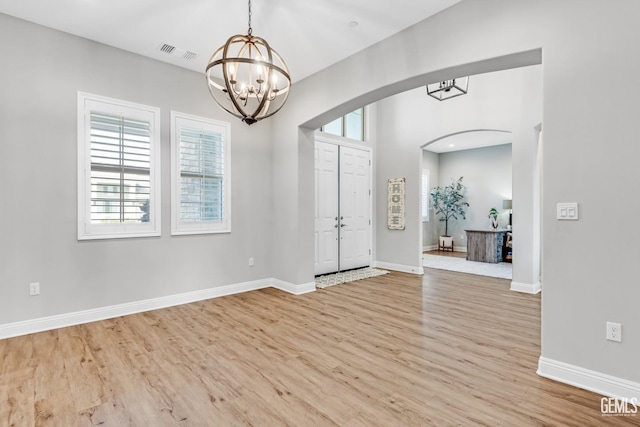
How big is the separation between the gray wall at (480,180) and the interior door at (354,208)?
472 centimetres

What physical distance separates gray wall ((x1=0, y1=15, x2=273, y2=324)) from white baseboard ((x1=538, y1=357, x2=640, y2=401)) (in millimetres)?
4046

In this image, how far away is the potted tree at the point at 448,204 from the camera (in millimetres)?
10172

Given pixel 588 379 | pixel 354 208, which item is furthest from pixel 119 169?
pixel 588 379

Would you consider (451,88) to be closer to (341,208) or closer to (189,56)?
(341,208)

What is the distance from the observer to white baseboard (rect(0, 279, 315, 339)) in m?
3.31

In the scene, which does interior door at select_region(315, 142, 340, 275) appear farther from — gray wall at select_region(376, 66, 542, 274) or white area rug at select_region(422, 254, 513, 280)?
white area rug at select_region(422, 254, 513, 280)

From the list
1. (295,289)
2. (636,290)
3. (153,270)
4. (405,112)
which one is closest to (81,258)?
(153,270)

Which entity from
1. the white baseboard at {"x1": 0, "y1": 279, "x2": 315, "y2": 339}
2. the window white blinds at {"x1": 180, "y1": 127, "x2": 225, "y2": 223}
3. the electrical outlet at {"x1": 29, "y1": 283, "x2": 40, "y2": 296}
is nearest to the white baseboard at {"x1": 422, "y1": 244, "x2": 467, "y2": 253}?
the white baseboard at {"x1": 0, "y1": 279, "x2": 315, "y2": 339}

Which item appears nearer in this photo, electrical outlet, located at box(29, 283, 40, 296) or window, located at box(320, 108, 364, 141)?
electrical outlet, located at box(29, 283, 40, 296)

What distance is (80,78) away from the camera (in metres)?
3.65

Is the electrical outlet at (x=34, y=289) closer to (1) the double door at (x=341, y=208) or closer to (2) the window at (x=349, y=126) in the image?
(1) the double door at (x=341, y=208)

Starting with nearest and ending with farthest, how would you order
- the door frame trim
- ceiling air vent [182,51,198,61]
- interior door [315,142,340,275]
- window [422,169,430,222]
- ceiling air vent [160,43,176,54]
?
ceiling air vent [160,43,176,54]
ceiling air vent [182,51,198,61]
interior door [315,142,340,275]
the door frame trim
window [422,169,430,222]

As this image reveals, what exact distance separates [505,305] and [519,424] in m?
2.78

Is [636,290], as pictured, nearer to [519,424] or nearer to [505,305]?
[519,424]
